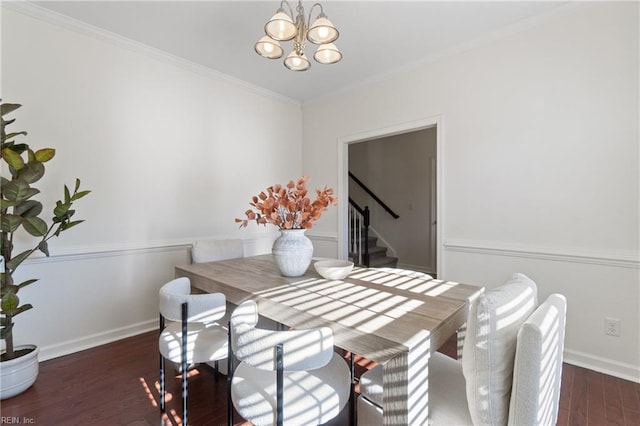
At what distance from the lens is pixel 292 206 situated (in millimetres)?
1688

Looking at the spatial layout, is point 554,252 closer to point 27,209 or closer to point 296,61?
point 296,61

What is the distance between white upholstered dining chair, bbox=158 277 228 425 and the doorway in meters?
3.24

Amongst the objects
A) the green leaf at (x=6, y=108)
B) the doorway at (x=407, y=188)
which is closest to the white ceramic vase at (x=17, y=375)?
the green leaf at (x=6, y=108)

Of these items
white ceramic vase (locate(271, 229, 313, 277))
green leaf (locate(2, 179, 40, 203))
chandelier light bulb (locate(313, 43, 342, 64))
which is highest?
chandelier light bulb (locate(313, 43, 342, 64))

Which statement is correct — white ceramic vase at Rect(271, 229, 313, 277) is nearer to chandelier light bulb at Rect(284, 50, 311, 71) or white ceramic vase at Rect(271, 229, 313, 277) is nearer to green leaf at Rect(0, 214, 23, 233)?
chandelier light bulb at Rect(284, 50, 311, 71)

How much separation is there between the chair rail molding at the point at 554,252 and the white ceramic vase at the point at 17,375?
10.9 ft

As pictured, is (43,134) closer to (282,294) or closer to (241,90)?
(241,90)

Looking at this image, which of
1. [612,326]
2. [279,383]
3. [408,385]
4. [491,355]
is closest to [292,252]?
[279,383]

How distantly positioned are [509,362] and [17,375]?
8.86ft

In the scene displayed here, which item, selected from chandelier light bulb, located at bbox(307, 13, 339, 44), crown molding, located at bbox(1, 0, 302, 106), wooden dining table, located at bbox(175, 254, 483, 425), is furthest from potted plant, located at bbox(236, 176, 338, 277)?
crown molding, located at bbox(1, 0, 302, 106)

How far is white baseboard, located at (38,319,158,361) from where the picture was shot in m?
2.26

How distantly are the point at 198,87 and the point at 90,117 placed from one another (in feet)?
3.54

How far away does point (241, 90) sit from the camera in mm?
3502

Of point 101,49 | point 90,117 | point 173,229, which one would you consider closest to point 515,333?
point 173,229
